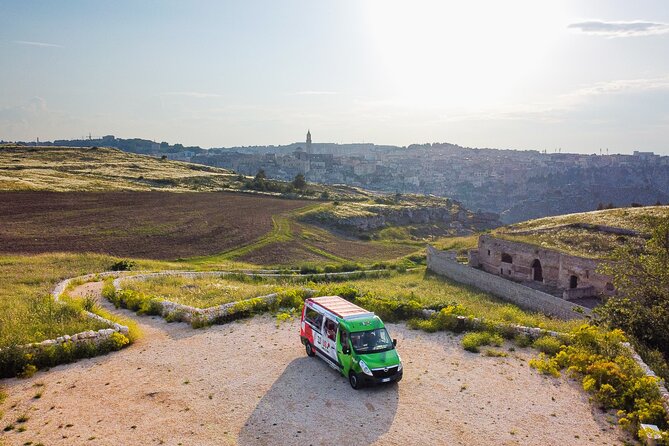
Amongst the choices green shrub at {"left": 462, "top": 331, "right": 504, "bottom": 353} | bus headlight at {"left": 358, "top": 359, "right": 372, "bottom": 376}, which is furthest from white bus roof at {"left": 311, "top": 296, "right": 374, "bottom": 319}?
green shrub at {"left": 462, "top": 331, "right": 504, "bottom": 353}

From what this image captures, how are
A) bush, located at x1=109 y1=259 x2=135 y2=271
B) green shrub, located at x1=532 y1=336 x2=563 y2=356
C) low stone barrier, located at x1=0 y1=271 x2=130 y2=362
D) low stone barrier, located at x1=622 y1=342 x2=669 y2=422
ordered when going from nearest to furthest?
low stone barrier, located at x1=622 y1=342 x2=669 y2=422 → low stone barrier, located at x1=0 y1=271 x2=130 y2=362 → green shrub, located at x1=532 y1=336 x2=563 y2=356 → bush, located at x1=109 y1=259 x2=135 y2=271

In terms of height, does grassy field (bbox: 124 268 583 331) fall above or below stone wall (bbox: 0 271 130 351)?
below

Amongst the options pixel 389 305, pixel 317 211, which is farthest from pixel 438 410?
pixel 317 211

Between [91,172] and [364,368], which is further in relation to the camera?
[91,172]

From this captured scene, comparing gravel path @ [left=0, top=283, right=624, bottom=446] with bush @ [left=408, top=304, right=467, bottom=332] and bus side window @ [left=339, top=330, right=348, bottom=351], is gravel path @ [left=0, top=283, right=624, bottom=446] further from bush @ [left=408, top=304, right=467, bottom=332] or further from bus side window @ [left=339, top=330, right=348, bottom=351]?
bush @ [left=408, top=304, right=467, bottom=332]

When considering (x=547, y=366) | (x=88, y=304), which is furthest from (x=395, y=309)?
(x=88, y=304)

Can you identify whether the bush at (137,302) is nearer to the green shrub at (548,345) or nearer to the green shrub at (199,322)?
the green shrub at (199,322)

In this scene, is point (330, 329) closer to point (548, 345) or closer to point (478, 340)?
point (478, 340)

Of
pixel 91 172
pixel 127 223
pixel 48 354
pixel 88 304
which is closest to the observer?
pixel 48 354
